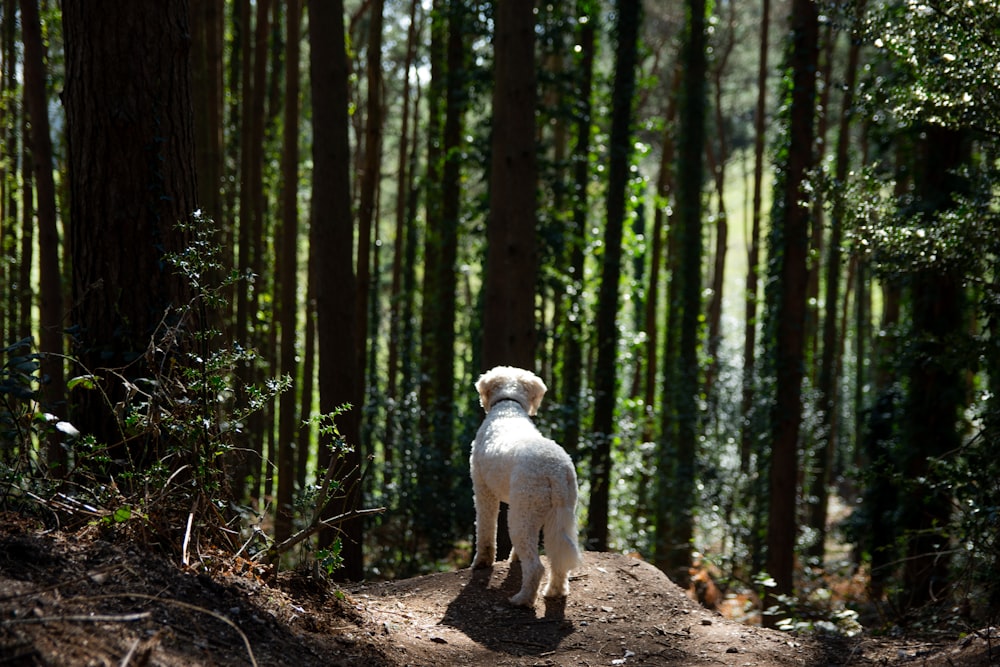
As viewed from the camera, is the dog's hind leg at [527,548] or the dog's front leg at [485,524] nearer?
the dog's hind leg at [527,548]

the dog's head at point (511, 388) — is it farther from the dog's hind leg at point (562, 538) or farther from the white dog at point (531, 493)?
the dog's hind leg at point (562, 538)

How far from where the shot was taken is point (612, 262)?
14.2 meters

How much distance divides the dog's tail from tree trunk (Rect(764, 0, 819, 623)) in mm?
6915

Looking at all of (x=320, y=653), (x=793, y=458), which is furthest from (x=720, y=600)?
(x=320, y=653)

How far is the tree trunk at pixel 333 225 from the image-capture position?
26.8 feet

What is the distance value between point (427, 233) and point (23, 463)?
1247 centimetres

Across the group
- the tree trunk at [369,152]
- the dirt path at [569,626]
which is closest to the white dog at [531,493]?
the dirt path at [569,626]

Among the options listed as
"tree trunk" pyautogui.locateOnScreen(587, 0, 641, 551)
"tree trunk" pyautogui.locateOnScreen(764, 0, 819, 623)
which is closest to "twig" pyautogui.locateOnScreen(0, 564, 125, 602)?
"tree trunk" pyautogui.locateOnScreen(764, 0, 819, 623)

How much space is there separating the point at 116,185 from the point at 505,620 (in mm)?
3860

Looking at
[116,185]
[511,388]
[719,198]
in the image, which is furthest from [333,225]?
[719,198]

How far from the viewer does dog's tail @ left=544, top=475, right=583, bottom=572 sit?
18.2 feet

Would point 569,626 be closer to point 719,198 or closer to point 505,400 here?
point 505,400

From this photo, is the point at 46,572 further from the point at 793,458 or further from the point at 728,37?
the point at 728,37

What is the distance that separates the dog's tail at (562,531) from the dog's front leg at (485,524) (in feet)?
2.94
